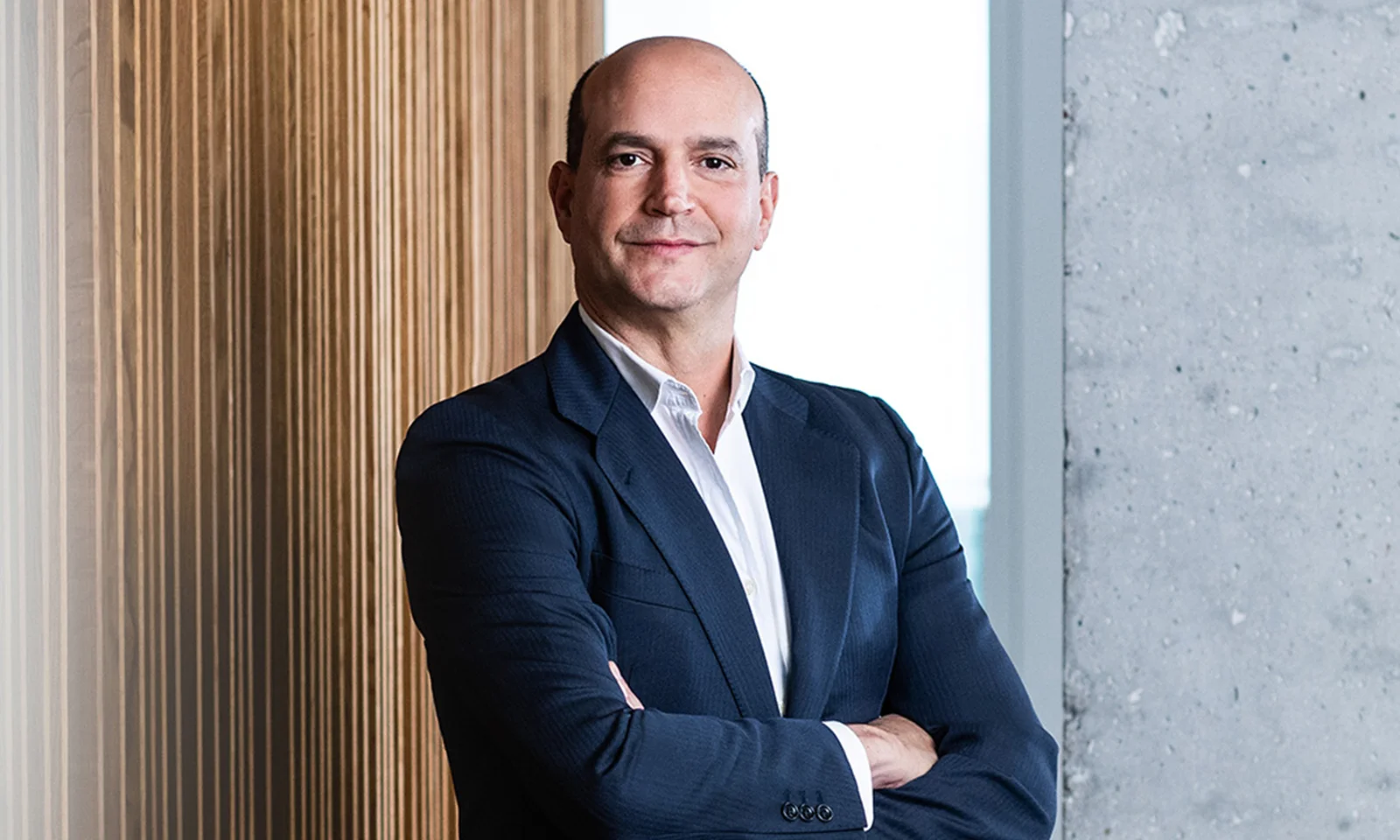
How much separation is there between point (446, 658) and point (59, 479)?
47cm

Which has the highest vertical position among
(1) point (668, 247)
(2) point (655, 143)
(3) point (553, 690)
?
(2) point (655, 143)

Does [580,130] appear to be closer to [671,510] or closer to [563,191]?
[563,191]

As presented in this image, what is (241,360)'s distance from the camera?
6.47 feet

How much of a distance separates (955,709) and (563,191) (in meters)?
0.84

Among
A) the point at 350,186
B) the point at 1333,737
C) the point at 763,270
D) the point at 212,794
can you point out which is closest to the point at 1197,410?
the point at 1333,737

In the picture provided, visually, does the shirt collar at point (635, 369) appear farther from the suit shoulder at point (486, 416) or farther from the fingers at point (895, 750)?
the fingers at point (895, 750)

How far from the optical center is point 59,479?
1.63 m

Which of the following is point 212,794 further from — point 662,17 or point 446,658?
point 662,17

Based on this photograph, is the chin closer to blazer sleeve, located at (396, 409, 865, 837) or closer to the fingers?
blazer sleeve, located at (396, 409, 865, 837)

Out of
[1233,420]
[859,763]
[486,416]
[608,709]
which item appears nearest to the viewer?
[608,709]

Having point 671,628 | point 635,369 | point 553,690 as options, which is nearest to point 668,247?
point 635,369

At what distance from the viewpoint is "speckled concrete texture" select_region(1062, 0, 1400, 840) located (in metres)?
2.71

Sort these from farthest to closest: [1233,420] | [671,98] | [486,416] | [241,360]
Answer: [1233,420]
[241,360]
[671,98]
[486,416]

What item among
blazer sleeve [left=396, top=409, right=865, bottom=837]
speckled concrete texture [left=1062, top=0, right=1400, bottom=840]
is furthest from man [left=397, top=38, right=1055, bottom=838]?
speckled concrete texture [left=1062, top=0, right=1400, bottom=840]
